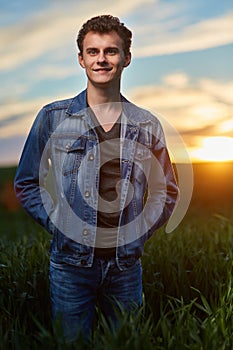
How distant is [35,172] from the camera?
3.17m

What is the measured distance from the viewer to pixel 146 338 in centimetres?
267


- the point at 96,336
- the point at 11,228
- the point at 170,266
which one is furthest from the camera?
the point at 11,228

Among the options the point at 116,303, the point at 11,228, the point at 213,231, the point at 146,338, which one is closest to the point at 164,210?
the point at 116,303

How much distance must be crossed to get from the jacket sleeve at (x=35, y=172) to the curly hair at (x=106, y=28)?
0.49m

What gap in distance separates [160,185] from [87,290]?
0.68 meters

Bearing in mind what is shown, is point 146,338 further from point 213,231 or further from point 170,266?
point 213,231

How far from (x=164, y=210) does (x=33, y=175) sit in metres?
0.73

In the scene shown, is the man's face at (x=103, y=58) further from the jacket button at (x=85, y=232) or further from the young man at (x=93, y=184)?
the jacket button at (x=85, y=232)

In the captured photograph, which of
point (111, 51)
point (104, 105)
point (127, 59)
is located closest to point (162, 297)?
point (104, 105)

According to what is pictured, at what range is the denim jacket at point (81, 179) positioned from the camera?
3.08m

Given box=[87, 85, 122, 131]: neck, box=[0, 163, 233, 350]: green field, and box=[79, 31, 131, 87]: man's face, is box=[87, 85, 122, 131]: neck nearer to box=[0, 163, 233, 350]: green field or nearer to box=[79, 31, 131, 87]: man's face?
box=[79, 31, 131, 87]: man's face

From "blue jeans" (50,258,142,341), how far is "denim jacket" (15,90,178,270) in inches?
2.2

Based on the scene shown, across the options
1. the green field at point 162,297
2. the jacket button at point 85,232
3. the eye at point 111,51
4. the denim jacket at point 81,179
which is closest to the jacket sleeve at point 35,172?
the denim jacket at point 81,179

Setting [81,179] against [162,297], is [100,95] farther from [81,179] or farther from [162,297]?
[162,297]
